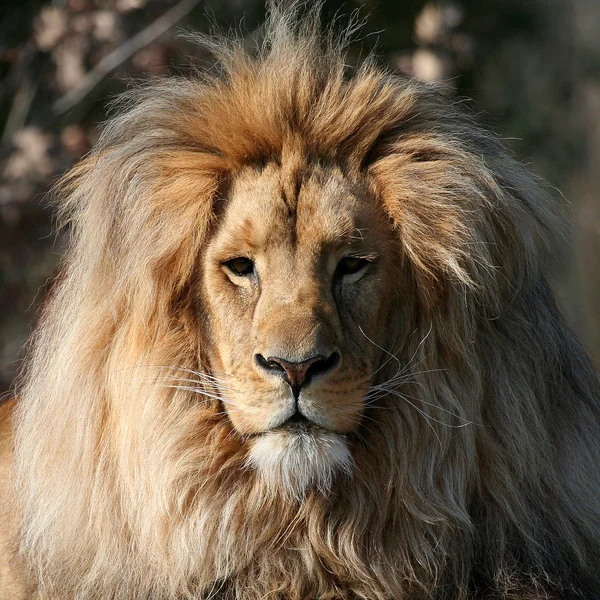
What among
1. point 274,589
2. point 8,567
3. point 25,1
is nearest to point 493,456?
point 274,589

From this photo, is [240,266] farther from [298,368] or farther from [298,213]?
[298,368]

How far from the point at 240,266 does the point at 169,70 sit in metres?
1.49

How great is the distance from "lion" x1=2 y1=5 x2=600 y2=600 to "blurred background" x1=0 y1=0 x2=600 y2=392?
0.55m

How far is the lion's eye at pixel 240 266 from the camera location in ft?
8.69

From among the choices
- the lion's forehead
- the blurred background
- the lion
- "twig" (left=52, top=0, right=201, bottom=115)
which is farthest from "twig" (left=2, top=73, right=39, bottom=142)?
the lion's forehead

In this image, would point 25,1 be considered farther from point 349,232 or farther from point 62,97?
point 349,232

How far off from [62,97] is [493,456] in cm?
431

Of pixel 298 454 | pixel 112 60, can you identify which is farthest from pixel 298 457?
pixel 112 60

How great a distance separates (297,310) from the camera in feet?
8.14

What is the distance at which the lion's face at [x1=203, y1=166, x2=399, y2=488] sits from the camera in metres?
2.45

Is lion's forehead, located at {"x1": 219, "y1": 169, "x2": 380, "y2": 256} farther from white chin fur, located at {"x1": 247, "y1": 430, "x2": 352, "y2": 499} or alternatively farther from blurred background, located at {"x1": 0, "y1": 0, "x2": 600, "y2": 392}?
blurred background, located at {"x1": 0, "y1": 0, "x2": 600, "y2": 392}

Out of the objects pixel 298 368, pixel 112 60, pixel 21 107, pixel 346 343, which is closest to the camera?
pixel 298 368

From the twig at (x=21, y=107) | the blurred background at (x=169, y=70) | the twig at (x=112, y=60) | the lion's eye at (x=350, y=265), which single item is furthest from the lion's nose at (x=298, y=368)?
the twig at (x=21, y=107)

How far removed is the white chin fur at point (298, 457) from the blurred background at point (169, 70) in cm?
98
